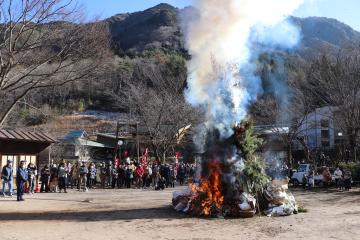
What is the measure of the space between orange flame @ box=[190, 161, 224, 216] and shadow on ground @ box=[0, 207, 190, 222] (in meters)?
0.78

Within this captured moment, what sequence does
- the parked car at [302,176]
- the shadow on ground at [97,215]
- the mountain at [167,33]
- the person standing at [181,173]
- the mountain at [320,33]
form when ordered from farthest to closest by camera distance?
1. the mountain at [167,33]
2. the mountain at [320,33]
3. the person standing at [181,173]
4. the parked car at [302,176]
5. the shadow on ground at [97,215]

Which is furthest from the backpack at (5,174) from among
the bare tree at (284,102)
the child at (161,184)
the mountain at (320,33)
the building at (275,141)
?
the mountain at (320,33)

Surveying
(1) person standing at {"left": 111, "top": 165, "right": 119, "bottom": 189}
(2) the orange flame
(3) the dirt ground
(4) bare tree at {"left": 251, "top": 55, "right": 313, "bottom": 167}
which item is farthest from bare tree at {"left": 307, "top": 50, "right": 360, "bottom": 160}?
(2) the orange flame

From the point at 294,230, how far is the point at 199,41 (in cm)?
819

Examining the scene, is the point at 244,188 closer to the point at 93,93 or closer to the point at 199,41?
the point at 199,41

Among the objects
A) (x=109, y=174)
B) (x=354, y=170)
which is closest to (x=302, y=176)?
(x=354, y=170)

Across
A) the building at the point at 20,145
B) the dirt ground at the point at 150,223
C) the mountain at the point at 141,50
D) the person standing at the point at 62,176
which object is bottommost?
the dirt ground at the point at 150,223

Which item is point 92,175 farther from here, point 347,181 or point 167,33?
point 167,33

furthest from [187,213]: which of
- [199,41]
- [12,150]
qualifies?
[12,150]

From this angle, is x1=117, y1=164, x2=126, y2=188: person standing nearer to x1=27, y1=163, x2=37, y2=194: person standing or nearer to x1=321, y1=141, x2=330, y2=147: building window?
x1=27, y1=163, x2=37, y2=194: person standing

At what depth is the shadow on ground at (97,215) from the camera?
47.2 ft

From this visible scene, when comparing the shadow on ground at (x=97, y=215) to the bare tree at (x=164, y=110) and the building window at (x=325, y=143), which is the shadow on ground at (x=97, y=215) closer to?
the bare tree at (x=164, y=110)

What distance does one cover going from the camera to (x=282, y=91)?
41688 millimetres

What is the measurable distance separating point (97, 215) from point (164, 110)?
24960 millimetres
